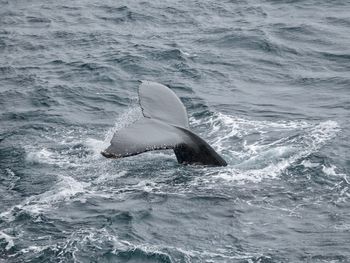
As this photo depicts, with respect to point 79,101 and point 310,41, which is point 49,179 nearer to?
point 79,101

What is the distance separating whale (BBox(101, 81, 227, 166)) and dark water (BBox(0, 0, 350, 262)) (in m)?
0.88

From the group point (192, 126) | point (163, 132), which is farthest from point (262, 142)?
point (163, 132)

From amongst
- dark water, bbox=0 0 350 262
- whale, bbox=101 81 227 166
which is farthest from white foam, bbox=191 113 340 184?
whale, bbox=101 81 227 166

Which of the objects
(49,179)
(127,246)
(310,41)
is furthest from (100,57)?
(127,246)

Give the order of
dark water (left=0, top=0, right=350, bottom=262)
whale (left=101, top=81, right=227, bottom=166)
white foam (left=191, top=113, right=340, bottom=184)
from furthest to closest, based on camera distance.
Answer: white foam (left=191, top=113, right=340, bottom=184) → dark water (left=0, top=0, right=350, bottom=262) → whale (left=101, top=81, right=227, bottom=166)

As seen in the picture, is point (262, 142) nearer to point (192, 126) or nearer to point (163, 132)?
point (192, 126)

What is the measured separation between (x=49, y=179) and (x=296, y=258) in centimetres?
560

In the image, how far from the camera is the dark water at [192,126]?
14109 mm

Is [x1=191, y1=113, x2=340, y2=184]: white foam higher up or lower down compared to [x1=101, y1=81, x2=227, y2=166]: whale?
lower down

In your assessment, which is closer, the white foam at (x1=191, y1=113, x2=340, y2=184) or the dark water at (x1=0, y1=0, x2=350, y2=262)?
the dark water at (x1=0, y1=0, x2=350, y2=262)

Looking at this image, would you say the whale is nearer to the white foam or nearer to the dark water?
the dark water

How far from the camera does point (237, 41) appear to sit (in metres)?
27.8

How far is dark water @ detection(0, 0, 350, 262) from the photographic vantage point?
46.3 ft

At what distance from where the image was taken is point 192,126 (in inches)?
771
